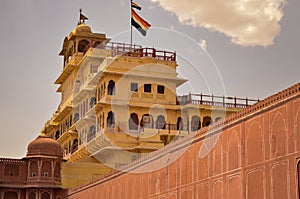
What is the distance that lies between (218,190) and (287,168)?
5203 mm

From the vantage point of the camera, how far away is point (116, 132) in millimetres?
44281

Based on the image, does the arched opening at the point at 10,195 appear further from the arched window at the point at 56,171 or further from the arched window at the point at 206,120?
the arched window at the point at 206,120

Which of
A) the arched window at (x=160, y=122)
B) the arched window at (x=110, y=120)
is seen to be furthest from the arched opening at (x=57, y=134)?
the arched window at (x=160, y=122)

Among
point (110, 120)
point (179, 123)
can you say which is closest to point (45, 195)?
point (110, 120)

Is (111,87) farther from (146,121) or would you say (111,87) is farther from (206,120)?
(206,120)

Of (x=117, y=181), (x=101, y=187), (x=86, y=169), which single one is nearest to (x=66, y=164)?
(x=86, y=169)

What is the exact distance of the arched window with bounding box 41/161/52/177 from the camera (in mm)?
45938

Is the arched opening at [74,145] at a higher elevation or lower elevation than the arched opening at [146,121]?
lower

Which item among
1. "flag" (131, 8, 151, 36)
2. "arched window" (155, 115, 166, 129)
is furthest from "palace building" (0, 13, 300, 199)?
"flag" (131, 8, 151, 36)

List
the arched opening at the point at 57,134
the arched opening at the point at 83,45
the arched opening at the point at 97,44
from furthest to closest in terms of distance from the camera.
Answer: the arched opening at the point at 57,134 → the arched opening at the point at 83,45 → the arched opening at the point at 97,44

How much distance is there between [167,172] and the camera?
97.2 ft

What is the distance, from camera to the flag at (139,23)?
4531 cm

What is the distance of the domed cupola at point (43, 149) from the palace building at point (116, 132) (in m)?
0.07

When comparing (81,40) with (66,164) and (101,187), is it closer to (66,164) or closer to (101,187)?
(66,164)
